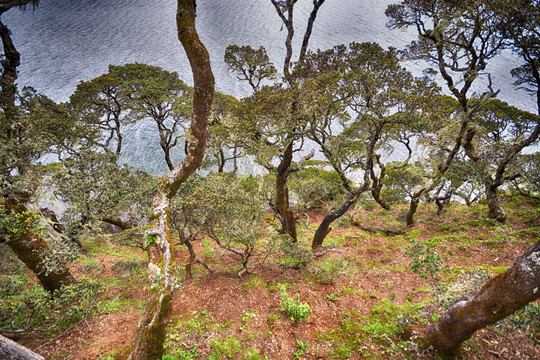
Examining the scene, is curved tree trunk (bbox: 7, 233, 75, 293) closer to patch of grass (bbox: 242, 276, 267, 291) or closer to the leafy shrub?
the leafy shrub

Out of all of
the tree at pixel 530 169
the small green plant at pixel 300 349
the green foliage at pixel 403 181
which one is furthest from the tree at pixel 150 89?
the tree at pixel 530 169

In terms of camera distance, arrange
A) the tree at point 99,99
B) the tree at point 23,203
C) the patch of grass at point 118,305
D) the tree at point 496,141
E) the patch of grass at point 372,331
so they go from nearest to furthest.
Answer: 1. the patch of grass at point 372,331
2. the tree at point 23,203
3. the patch of grass at point 118,305
4. the tree at point 496,141
5. the tree at point 99,99

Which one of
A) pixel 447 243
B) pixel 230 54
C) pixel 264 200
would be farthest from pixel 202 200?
pixel 447 243

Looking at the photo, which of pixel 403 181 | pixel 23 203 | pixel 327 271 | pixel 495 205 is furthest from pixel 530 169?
pixel 23 203

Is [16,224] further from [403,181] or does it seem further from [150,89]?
[403,181]

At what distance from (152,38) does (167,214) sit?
42740mm

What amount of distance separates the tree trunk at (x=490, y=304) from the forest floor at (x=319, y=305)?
1.40 ft

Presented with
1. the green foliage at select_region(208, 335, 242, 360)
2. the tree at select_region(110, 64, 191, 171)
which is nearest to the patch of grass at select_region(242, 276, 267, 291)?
the green foliage at select_region(208, 335, 242, 360)

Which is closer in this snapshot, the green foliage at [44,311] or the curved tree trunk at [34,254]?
the green foliage at [44,311]

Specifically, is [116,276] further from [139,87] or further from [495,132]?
[495,132]

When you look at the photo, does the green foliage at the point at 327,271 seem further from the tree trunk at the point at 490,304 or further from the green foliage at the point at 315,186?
the green foliage at the point at 315,186

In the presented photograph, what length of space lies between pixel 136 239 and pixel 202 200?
3123 millimetres

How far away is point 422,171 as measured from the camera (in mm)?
13281

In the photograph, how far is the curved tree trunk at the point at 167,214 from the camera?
2.93 meters
